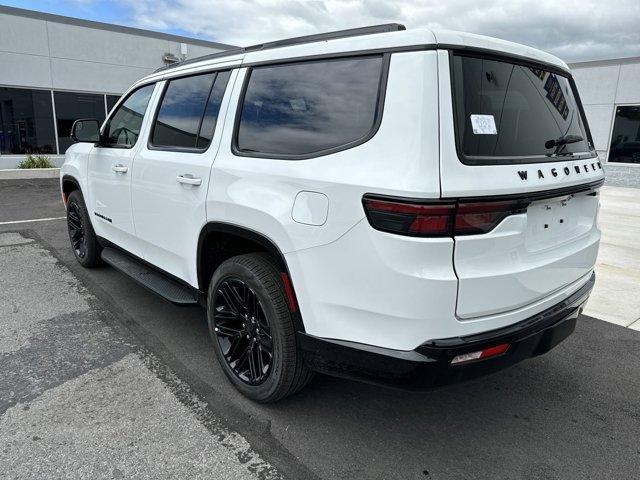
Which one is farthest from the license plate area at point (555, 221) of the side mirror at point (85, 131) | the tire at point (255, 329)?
the side mirror at point (85, 131)

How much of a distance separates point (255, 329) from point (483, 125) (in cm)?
161

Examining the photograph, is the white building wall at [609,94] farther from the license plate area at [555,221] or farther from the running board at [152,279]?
the running board at [152,279]

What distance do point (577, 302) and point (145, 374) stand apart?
265 centimetres

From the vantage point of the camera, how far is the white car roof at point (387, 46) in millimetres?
1980

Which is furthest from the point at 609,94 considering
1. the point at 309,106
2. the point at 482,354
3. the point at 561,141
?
the point at 482,354

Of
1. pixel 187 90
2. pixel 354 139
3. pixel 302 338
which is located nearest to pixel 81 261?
pixel 187 90

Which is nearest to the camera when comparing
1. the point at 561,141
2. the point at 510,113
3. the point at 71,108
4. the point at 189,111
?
the point at 510,113

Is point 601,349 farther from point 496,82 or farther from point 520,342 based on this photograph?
→ point 496,82

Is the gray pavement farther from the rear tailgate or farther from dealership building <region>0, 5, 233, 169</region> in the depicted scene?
dealership building <region>0, 5, 233, 169</region>

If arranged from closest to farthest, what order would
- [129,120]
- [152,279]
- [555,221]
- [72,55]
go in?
1. [555,221]
2. [152,279]
3. [129,120]
4. [72,55]

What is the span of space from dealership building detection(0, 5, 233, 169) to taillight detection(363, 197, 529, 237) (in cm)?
1546

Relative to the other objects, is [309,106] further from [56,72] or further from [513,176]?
[56,72]

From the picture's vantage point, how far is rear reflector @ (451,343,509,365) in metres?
2.03

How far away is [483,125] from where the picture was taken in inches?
81.3
